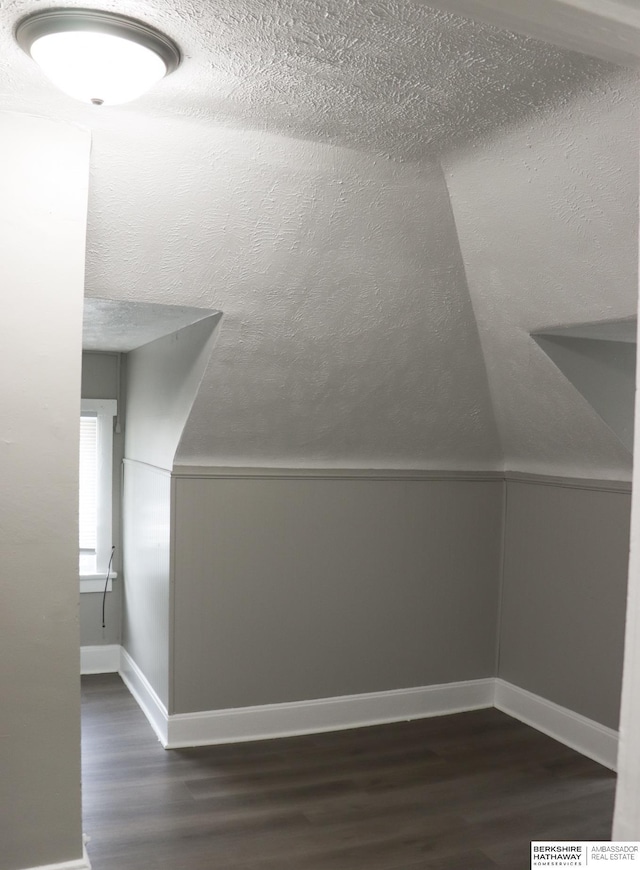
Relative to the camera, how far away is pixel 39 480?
98.0 inches

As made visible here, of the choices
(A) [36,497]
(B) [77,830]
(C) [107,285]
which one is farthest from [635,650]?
(C) [107,285]

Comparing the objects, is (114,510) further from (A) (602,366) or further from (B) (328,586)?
(A) (602,366)

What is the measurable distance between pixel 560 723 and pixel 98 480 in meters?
3.11

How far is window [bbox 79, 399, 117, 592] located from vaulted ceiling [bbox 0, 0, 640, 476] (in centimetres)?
155

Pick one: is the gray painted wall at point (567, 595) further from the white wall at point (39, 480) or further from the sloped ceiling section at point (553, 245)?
the white wall at point (39, 480)

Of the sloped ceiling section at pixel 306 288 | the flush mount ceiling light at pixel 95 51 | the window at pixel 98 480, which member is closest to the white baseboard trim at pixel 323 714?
the sloped ceiling section at pixel 306 288

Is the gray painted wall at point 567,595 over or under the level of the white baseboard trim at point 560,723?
over

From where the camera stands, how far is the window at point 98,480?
521 centimetres

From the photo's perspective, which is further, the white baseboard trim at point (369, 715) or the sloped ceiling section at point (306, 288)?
the white baseboard trim at point (369, 715)

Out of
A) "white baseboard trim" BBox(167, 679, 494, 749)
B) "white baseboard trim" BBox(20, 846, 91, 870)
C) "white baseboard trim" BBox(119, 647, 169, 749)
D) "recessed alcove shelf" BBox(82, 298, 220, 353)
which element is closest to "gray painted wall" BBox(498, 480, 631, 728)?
"white baseboard trim" BBox(167, 679, 494, 749)

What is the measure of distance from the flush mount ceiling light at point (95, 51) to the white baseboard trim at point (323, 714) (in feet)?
9.51

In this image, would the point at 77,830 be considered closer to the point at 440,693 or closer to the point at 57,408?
the point at 57,408

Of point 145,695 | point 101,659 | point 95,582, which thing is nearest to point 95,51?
point 145,695

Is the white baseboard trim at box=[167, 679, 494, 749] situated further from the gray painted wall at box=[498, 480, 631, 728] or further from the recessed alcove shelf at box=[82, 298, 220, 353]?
the recessed alcove shelf at box=[82, 298, 220, 353]
